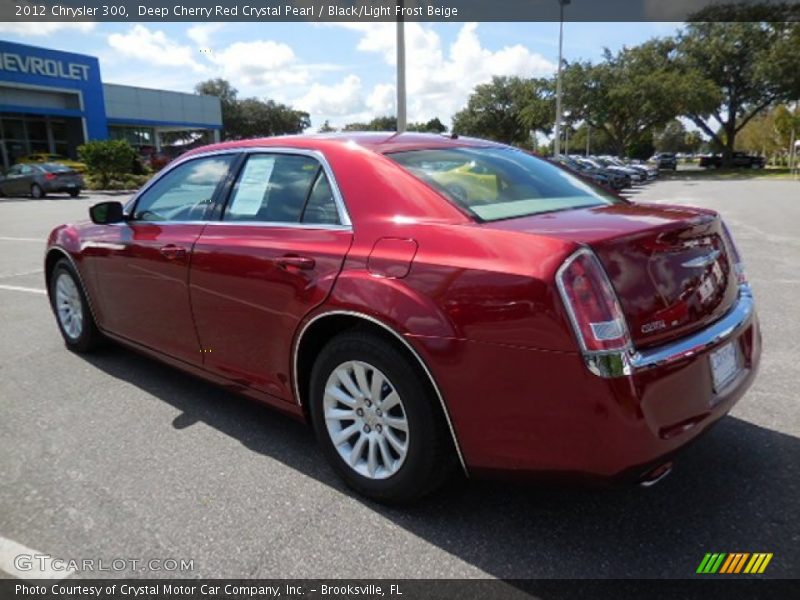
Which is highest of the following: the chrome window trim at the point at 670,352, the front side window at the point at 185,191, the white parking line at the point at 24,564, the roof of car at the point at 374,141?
the roof of car at the point at 374,141

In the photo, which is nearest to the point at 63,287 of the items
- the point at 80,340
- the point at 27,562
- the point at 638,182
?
the point at 80,340

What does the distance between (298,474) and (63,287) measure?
3.03 meters

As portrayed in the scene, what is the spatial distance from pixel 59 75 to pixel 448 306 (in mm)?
40587

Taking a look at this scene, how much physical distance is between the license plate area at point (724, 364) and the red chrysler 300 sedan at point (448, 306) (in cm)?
1

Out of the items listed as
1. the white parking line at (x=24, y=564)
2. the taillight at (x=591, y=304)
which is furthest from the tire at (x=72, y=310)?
the taillight at (x=591, y=304)

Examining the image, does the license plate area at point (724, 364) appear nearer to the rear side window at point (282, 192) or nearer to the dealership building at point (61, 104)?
the rear side window at point (282, 192)

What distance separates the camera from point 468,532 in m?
2.57

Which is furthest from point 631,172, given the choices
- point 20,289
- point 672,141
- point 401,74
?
point 672,141

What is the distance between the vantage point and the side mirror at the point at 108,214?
4.21m

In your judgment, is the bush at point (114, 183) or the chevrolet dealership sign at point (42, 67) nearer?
the bush at point (114, 183)

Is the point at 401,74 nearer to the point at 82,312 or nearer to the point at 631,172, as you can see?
the point at 82,312

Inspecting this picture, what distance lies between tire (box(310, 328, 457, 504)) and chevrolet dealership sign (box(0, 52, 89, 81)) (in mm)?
37481

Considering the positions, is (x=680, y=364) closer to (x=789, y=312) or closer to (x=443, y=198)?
(x=443, y=198)

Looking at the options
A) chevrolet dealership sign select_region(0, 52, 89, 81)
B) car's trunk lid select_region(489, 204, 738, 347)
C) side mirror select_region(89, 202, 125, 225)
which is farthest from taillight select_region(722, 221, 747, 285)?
chevrolet dealership sign select_region(0, 52, 89, 81)
